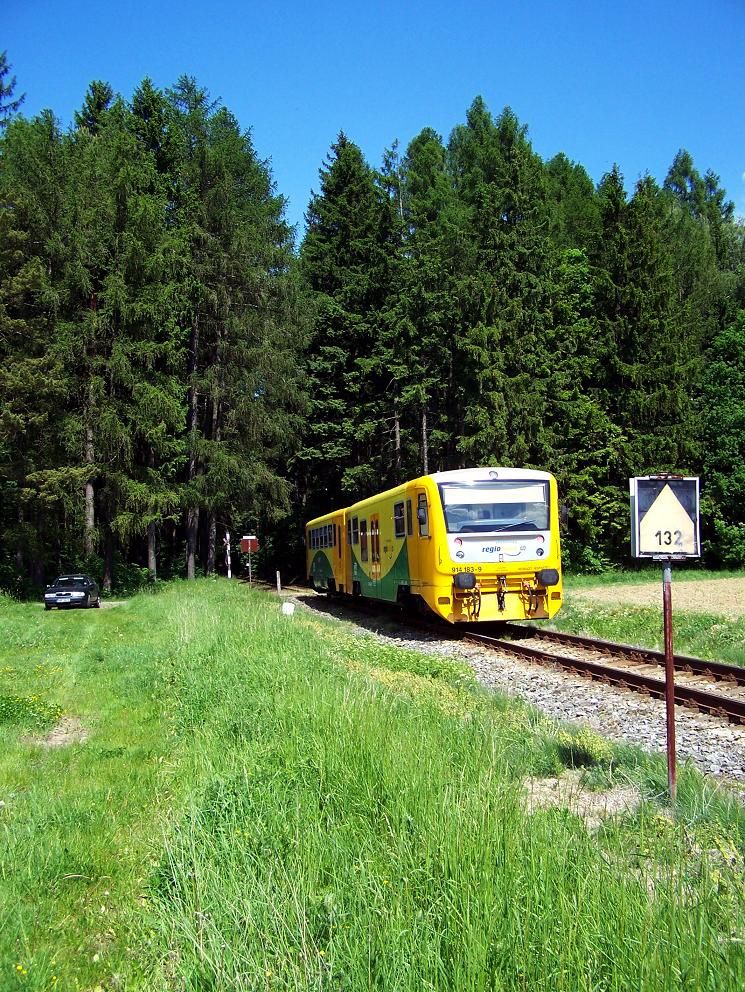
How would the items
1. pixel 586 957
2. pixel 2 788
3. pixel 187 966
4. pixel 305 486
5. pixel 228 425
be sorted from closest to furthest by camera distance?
pixel 586 957
pixel 187 966
pixel 2 788
pixel 228 425
pixel 305 486

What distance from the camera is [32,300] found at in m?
33.2

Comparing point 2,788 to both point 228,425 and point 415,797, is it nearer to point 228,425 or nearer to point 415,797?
point 415,797

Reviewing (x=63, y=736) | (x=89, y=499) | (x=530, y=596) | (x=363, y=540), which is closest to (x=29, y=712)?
(x=63, y=736)

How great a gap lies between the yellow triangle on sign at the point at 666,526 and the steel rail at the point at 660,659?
5562 millimetres

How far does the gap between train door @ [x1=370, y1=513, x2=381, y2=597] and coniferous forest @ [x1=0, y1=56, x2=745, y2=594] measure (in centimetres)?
1309

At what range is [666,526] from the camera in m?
5.83

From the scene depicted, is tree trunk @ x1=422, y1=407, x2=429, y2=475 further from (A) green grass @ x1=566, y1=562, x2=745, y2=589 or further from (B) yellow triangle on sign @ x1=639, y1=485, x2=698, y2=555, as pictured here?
(B) yellow triangle on sign @ x1=639, y1=485, x2=698, y2=555

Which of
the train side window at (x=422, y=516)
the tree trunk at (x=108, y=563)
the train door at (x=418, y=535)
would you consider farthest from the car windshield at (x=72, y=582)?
the train side window at (x=422, y=516)

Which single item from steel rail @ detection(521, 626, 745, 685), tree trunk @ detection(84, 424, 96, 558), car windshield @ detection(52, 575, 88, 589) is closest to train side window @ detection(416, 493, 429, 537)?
steel rail @ detection(521, 626, 745, 685)

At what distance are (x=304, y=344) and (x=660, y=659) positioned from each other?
32.6m

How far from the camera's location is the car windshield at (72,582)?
28.3 m

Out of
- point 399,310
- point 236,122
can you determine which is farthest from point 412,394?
point 236,122

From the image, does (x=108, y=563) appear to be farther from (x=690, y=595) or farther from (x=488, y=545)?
(x=488, y=545)

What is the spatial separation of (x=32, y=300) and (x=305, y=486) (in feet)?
61.1
